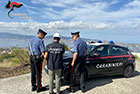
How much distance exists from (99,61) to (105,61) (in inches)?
12.5

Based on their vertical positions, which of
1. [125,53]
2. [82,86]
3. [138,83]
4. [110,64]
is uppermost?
[125,53]

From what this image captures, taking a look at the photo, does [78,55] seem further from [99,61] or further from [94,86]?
[94,86]

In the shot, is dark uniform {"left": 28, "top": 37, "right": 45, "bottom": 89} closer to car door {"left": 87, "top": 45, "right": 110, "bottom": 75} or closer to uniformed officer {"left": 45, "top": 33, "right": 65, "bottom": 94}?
uniformed officer {"left": 45, "top": 33, "right": 65, "bottom": 94}

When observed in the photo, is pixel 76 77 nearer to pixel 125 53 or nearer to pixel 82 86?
pixel 82 86

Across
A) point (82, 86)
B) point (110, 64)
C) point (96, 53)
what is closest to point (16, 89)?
point (82, 86)

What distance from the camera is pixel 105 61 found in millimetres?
4832

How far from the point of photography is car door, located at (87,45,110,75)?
4.56 meters

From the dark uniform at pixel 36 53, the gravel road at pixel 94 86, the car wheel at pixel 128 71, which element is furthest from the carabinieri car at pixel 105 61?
the dark uniform at pixel 36 53

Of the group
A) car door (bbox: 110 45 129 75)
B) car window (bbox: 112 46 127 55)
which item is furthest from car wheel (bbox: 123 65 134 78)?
car window (bbox: 112 46 127 55)

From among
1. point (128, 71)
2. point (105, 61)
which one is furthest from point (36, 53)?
point (128, 71)

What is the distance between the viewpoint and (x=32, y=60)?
3.65m

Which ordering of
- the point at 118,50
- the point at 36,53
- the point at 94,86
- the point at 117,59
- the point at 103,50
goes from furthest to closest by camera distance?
the point at 118,50
the point at 117,59
the point at 103,50
the point at 94,86
the point at 36,53

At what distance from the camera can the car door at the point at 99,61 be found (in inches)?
180

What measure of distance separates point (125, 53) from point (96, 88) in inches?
94.0
